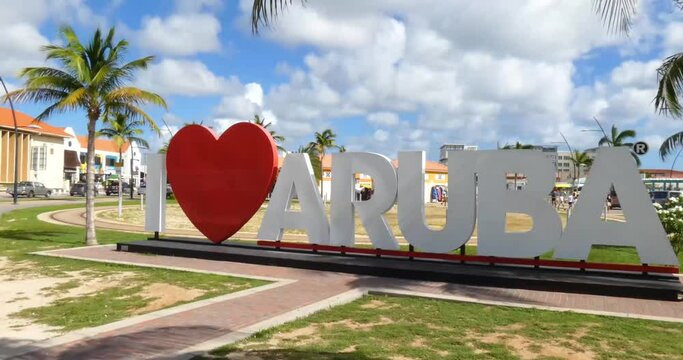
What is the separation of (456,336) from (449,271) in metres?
4.42

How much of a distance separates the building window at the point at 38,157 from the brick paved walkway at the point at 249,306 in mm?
64925

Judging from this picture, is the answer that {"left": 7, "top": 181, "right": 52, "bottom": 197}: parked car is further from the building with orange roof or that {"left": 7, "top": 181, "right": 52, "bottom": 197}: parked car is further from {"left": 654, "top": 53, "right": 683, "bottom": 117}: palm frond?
{"left": 654, "top": 53, "right": 683, "bottom": 117}: palm frond

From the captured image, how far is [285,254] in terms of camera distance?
45.2 ft

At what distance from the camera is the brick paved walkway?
6416 millimetres

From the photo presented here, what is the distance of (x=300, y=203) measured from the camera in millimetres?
14023

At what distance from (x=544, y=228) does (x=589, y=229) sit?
0.84 m

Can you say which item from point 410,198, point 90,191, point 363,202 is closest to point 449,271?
point 410,198

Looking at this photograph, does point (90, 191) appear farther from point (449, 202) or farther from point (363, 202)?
point (449, 202)

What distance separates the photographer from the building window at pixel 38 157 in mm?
70812

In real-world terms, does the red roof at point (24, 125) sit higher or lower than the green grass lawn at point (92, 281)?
higher

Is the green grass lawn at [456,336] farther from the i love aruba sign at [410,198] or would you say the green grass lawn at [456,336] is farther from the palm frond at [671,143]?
the palm frond at [671,143]

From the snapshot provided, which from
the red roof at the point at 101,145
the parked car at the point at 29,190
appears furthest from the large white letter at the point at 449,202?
the red roof at the point at 101,145

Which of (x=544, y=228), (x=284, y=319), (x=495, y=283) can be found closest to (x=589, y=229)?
(x=544, y=228)

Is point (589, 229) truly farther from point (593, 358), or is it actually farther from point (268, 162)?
point (268, 162)
